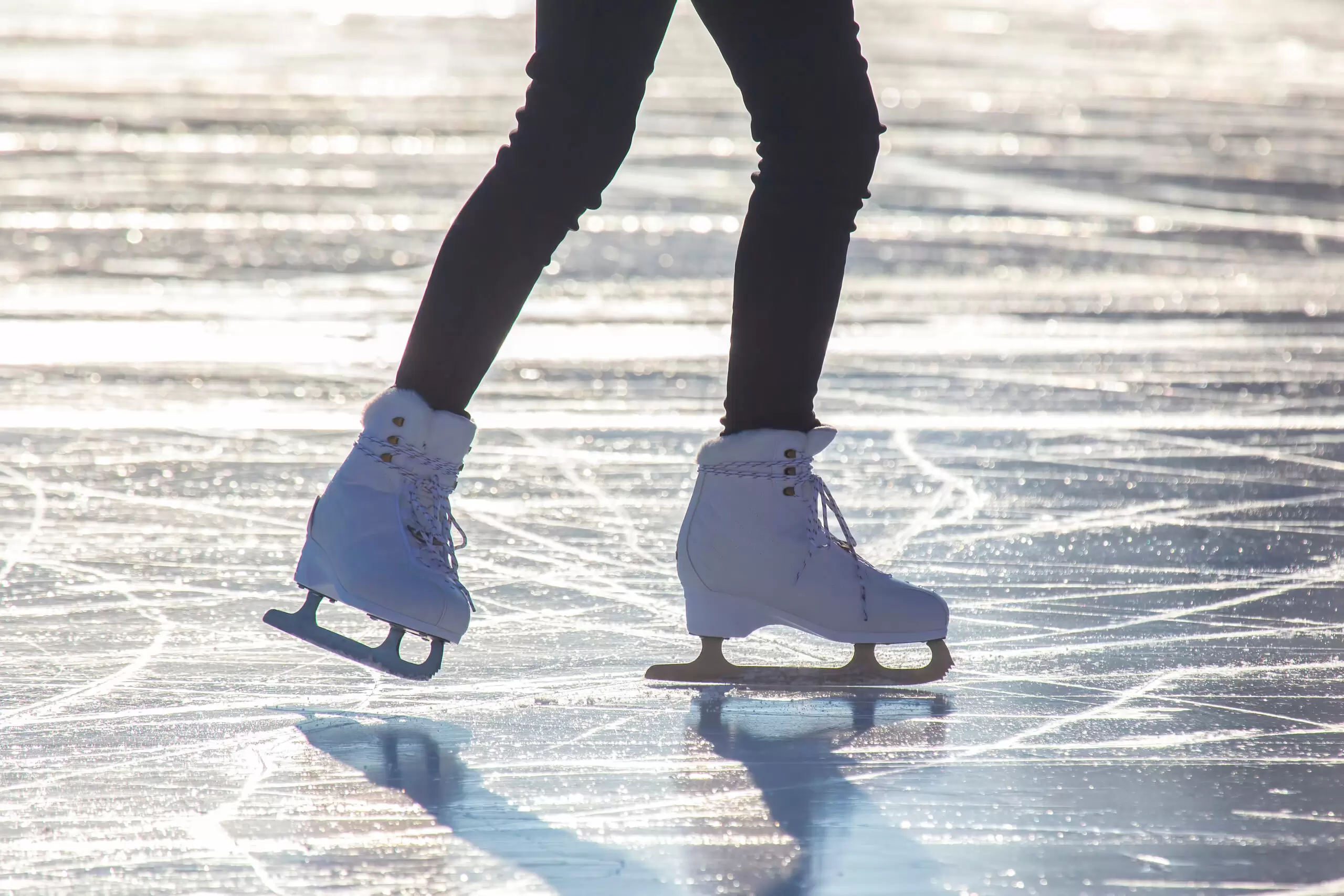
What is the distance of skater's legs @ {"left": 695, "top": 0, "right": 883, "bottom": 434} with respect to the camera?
2.28 meters

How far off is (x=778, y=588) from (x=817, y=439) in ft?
0.63

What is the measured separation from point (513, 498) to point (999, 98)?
1123 cm

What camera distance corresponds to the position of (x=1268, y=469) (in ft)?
11.7

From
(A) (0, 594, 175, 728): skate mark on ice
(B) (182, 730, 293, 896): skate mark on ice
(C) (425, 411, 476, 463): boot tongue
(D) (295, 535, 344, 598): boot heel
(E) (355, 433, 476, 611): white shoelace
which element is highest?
(C) (425, 411, 476, 463): boot tongue

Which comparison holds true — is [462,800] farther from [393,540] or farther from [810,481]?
[810,481]

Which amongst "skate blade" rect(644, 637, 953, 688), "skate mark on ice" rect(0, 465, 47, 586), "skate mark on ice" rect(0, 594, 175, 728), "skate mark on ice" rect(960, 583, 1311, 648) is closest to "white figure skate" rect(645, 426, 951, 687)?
"skate blade" rect(644, 637, 953, 688)

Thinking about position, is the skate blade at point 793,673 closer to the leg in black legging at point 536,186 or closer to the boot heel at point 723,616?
the boot heel at point 723,616

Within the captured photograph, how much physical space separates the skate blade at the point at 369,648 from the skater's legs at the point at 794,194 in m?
0.47

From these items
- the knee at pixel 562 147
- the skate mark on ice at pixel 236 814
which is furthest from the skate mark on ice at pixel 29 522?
the knee at pixel 562 147

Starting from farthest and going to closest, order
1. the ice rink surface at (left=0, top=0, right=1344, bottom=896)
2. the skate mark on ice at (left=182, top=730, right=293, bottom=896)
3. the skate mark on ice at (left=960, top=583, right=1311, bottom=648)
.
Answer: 1. the skate mark on ice at (left=960, top=583, right=1311, bottom=648)
2. the ice rink surface at (left=0, top=0, right=1344, bottom=896)
3. the skate mark on ice at (left=182, top=730, right=293, bottom=896)

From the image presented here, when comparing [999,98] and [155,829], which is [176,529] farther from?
[999,98]

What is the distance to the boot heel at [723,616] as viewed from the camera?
234 cm

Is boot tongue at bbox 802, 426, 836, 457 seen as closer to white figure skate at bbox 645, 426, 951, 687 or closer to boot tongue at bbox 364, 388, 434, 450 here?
white figure skate at bbox 645, 426, 951, 687

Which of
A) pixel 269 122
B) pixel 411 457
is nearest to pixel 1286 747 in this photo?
pixel 411 457
